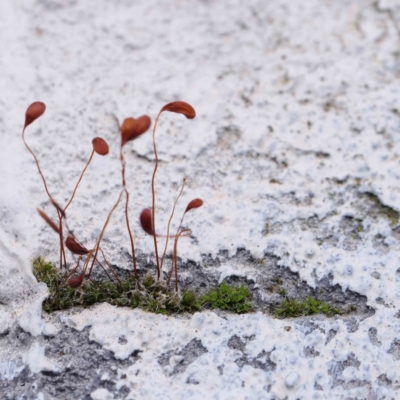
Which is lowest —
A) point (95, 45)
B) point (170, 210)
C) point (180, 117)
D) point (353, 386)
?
point (353, 386)

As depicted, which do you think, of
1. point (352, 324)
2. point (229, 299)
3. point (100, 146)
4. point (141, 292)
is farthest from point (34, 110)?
A: point (352, 324)

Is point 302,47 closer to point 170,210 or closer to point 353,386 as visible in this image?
point 170,210

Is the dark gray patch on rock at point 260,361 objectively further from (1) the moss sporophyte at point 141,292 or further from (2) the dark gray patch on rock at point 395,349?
A: (2) the dark gray patch on rock at point 395,349

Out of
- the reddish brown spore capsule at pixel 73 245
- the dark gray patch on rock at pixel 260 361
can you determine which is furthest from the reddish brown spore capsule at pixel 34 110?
the dark gray patch on rock at pixel 260 361

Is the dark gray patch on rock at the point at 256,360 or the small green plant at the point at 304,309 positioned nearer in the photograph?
the dark gray patch on rock at the point at 256,360

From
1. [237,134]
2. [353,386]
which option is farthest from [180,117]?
[353,386]

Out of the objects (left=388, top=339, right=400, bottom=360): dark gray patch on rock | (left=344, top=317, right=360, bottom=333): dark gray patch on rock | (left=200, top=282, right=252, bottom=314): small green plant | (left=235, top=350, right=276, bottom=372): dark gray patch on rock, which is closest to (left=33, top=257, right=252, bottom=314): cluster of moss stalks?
(left=200, top=282, right=252, bottom=314): small green plant
